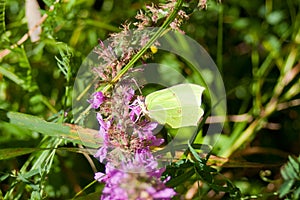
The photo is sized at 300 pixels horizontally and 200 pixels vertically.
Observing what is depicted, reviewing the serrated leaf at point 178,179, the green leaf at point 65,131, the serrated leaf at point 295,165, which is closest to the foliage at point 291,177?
the serrated leaf at point 295,165

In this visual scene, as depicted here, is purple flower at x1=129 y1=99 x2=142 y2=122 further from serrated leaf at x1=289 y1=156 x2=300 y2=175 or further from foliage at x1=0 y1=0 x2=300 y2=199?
serrated leaf at x1=289 y1=156 x2=300 y2=175

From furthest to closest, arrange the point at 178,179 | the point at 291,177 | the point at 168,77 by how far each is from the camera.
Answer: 1. the point at 168,77
2. the point at 178,179
3. the point at 291,177

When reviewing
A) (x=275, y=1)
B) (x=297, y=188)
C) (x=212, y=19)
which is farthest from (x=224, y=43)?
(x=297, y=188)

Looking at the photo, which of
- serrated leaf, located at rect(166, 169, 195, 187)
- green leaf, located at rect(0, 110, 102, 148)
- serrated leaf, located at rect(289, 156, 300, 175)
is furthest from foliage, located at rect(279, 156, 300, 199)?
green leaf, located at rect(0, 110, 102, 148)

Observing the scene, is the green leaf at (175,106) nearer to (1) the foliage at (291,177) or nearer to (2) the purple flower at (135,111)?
(2) the purple flower at (135,111)

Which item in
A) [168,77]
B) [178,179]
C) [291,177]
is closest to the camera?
[291,177]

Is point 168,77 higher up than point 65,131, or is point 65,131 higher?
point 168,77

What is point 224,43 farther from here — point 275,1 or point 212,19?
point 275,1

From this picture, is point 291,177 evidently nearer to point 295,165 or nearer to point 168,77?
point 295,165

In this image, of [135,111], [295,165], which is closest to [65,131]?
[135,111]
